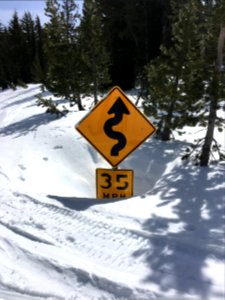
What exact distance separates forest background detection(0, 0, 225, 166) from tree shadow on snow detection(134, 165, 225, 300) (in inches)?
75.6

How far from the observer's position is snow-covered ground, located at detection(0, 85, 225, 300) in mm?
3564

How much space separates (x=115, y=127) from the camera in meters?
5.85

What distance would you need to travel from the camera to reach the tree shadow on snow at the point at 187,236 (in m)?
3.61

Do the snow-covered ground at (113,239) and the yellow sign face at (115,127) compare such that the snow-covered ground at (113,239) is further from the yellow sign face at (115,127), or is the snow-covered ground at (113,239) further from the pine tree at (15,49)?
the pine tree at (15,49)

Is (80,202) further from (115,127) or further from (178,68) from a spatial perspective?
(178,68)

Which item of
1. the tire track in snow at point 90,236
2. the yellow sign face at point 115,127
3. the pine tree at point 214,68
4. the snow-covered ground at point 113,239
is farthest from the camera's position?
the pine tree at point 214,68

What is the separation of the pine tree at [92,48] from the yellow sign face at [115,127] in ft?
29.8

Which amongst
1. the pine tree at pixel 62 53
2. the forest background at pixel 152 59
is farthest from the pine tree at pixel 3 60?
the pine tree at pixel 62 53

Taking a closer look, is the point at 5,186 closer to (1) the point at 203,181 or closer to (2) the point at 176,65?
(1) the point at 203,181

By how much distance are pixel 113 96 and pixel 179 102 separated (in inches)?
196

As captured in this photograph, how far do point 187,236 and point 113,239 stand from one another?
887 millimetres

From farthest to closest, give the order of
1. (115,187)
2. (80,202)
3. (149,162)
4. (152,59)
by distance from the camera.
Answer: (152,59)
(149,162)
(115,187)
(80,202)

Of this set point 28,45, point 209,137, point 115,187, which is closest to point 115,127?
point 115,187

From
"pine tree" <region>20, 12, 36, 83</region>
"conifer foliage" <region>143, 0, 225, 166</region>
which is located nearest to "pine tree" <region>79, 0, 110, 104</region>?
"conifer foliage" <region>143, 0, 225, 166</region>
